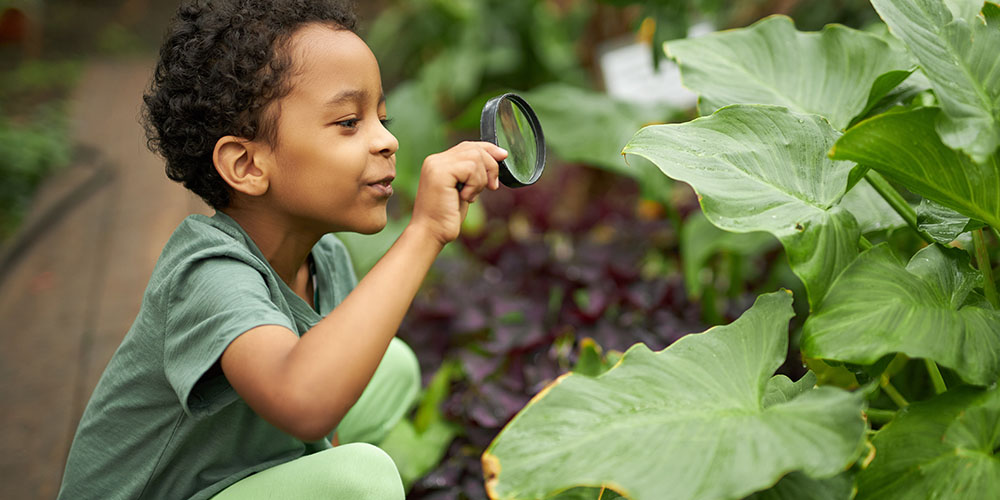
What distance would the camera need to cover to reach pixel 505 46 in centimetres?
333

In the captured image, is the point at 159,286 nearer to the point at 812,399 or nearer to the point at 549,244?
the point at 812,399

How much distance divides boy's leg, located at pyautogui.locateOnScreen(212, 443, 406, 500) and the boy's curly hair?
0.37 m

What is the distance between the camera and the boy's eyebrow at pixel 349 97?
100cm

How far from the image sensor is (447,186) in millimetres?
980

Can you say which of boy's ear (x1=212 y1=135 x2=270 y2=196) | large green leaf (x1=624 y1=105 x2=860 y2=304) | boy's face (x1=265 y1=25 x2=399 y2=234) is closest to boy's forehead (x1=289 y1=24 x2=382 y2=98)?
boy's face (x1=265 y1=25 x2=399 y2=234)

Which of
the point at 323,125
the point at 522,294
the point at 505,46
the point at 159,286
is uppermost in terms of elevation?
the point at 323,125

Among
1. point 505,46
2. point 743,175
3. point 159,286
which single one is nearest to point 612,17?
point 505,46

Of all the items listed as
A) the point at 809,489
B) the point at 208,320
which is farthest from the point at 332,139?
the point at 809,489

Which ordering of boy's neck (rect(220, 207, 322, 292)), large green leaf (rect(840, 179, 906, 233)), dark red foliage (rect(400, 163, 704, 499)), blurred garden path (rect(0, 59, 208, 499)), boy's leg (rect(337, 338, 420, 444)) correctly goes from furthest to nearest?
blurred garden path (rect(0, 59, 208, 499))
dark red foliage (rect(400, 163, 704, 499))
boy's leg (rect(337, 338, 420, 444))
large green leaf (rect(840, 179, 906, 233))
boy's neck (rect(220, 207, 322, 292))

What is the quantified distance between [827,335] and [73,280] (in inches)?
91.5

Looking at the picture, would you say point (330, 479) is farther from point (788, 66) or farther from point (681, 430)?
point (788, 66)

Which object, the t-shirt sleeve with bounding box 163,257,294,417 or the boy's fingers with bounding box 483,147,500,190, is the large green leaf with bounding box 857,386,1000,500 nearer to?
the boy's fingers with bounding box 483,147,500,190

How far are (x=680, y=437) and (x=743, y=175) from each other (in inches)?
14.0

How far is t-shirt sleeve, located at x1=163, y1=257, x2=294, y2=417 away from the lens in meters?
0.90
